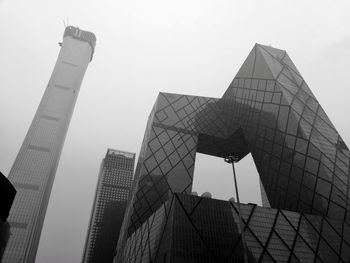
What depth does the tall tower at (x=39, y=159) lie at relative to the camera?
428 feet

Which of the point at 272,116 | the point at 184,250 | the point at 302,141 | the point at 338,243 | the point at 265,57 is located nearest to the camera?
the point at 184,250

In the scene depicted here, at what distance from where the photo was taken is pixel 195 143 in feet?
187

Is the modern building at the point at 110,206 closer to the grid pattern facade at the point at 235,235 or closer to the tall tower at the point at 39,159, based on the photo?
the tall tower at the point at 39,159

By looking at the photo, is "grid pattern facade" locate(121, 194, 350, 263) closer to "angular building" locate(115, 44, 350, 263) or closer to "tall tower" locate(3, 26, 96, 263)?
"angular building" locate(115, 44, 350, 263)

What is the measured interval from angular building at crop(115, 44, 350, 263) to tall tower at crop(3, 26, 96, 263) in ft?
327

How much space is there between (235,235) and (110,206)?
145764 mm

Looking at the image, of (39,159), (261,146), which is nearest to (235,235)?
(261,146)

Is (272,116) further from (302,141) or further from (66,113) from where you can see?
(66,113)

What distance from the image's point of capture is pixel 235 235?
2822cm

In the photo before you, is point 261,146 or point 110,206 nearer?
point 261,146

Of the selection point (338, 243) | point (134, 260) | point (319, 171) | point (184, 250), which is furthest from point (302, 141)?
point (134, 260)

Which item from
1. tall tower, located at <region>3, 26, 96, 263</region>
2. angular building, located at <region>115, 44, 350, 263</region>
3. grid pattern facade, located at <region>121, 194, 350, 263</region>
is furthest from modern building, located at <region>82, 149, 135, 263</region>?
grid pattern facade, located at <region>121, 194, 350, 263</region>

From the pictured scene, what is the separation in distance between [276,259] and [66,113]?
14094cm

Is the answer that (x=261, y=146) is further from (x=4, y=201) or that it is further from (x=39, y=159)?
(x=39, y=159)
